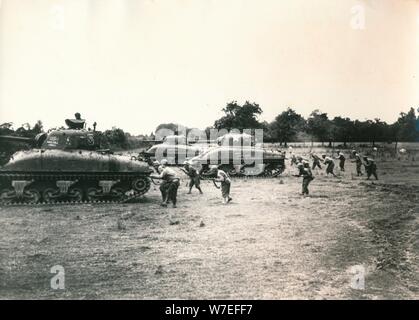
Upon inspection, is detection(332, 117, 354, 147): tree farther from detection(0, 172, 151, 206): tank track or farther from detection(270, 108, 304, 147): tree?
detection(0, 172, 151, 206): tank track

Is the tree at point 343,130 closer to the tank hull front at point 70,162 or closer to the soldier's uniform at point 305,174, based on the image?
the soldier's uniform at point 305,174

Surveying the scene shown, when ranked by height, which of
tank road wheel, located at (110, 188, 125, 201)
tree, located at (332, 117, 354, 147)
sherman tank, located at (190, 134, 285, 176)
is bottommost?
tank road wheel, located at (110, 188, 125, 201)

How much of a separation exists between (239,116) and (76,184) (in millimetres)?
12967

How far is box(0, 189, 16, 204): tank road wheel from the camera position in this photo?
12984 mm

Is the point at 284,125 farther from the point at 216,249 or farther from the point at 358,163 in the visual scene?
the point at 216,249

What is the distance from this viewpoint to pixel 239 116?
Answer: 25016 mm

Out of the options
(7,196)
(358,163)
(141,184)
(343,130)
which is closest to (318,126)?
(343,130)

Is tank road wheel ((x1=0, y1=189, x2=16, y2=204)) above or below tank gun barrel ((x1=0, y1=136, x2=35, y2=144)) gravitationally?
below

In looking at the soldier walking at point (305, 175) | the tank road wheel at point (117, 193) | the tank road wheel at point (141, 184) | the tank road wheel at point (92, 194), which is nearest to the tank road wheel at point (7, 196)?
the tank road wheel at point (92, 194)

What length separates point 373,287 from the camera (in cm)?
698

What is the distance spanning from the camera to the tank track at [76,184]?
12906mm

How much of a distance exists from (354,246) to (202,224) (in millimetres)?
3242

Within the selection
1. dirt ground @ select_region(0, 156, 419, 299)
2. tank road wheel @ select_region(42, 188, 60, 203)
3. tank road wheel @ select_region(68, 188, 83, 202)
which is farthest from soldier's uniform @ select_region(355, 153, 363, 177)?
tank road wheel @ select_region(42, 188, 60, 203)

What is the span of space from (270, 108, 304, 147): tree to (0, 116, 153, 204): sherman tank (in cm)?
2459
